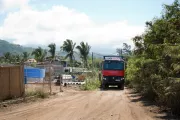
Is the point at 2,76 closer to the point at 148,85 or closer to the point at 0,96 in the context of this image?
the point at 0,96

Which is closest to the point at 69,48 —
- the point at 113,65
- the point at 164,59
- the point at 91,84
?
the point at 91,84

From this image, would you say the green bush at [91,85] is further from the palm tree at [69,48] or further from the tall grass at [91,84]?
the palm tree at [69,48]

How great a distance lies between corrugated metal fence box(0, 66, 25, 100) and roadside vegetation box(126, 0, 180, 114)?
25.1ft

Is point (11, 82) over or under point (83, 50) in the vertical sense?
under

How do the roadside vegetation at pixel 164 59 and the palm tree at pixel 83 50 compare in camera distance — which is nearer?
the roadside vegetation at pixel 164 59

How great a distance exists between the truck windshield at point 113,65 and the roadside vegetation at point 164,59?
448 inches

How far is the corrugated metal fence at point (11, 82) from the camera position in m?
18.6

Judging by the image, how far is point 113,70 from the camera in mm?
34719

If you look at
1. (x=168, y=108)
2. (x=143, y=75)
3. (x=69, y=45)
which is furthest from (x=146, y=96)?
(x=69, y=45)

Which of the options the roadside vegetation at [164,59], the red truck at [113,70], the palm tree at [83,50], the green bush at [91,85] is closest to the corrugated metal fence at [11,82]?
the roadside vegetation at [164,59]

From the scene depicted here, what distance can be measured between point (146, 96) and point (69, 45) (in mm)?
65154

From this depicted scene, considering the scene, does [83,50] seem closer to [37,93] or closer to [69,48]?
[69,48]

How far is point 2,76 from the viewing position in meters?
18.6

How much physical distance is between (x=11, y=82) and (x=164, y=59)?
9.53 meters
